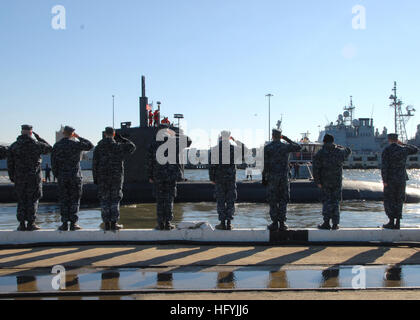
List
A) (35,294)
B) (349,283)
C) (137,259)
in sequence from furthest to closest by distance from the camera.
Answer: (137,259), (349,283), (35,294)

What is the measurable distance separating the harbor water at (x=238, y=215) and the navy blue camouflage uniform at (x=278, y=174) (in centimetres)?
716

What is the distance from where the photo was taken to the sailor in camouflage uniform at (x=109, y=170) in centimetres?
783

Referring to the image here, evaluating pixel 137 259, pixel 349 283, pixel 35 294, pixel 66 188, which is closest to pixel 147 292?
pixel 35 294

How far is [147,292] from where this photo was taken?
4.91 meters

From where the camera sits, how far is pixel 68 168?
785 centimetres

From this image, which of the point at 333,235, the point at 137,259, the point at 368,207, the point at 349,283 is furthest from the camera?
the point at 368,207

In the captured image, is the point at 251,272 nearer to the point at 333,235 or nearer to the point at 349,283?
the point at 349,283

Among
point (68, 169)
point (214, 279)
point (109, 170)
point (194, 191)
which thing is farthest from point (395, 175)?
point (194, 191)

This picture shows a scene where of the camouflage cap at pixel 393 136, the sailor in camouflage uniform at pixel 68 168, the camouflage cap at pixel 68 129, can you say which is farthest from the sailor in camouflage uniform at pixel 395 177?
the camouflage cap at pixel 68 129

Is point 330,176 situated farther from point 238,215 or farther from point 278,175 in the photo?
point 238,215

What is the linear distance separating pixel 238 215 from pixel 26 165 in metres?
12.0

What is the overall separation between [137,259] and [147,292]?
1713 mm

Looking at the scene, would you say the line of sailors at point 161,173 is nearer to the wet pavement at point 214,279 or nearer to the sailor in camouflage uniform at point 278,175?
the sailor in camouflage uniform at point 278,175
